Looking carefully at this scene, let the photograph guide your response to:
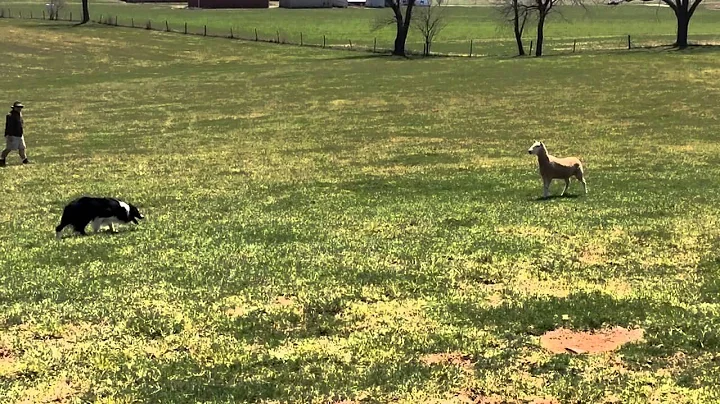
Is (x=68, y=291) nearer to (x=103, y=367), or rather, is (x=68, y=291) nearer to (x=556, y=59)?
Answer: (x=103, y=367)

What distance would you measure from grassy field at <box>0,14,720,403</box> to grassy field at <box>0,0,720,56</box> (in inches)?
1997

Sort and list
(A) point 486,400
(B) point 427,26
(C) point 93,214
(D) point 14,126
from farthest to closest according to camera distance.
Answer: (B) point 427,26
(D) point 14,126
(C) point 93,214
(A) point 486,400

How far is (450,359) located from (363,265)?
11.0 feet

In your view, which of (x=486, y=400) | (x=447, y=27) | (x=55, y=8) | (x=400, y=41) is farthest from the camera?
(x=55, y=8)

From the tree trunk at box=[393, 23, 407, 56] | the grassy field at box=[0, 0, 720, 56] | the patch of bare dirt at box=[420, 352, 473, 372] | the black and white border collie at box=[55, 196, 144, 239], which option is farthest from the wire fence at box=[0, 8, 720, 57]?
the patch of bare dirt at box=[420, 352, 473, 372]

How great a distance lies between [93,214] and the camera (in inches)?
512

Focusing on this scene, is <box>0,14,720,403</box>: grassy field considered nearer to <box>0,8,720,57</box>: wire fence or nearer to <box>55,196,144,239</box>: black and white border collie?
<box>55,196,144,239</box>: black and white border collie

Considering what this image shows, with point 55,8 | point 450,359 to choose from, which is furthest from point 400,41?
Result: point 450,359

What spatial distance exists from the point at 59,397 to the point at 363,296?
3.69m

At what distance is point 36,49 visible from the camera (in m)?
72.3

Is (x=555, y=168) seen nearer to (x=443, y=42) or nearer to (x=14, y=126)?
(x=14, y=126)

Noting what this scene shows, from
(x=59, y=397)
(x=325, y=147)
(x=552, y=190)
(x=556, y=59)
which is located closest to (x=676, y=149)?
(x=552, y=190)

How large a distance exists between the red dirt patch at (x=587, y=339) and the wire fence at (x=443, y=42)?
62059 millimetres

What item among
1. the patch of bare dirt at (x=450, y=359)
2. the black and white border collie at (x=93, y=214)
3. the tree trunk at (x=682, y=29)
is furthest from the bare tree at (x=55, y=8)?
the patch of bare dirt at (x=450, y=359)
